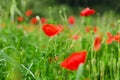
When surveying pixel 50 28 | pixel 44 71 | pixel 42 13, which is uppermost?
pixel 42 13

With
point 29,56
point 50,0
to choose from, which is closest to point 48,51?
point 29,56

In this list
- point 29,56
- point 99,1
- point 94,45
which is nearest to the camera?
point 94,45

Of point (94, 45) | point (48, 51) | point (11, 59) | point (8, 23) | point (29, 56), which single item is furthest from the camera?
point (8, 23)

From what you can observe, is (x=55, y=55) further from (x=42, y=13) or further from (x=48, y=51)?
(x=42, y=13)

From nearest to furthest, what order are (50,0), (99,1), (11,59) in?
(11,59) → (50,0) → (99,1)

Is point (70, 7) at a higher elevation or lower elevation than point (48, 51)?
higher

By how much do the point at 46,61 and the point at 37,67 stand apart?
Result: 0.19 ft

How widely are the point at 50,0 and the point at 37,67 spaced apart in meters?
13.6

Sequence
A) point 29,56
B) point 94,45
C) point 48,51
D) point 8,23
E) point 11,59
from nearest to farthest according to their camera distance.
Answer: point 11,59, point 48,51, point 94,45, point 29,56, point 8,23

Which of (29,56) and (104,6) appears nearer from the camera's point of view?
(29,56)

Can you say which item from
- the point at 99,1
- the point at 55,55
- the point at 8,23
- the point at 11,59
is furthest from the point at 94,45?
the point at 99,1

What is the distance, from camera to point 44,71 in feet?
6.91

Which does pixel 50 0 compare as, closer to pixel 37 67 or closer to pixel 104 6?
pixel 104 6

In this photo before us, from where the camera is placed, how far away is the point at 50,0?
1559 cm
